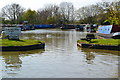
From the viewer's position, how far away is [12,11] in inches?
3770

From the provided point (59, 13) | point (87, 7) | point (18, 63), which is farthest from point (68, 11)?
point (18, 63)

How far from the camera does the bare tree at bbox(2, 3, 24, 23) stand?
94.9 metres

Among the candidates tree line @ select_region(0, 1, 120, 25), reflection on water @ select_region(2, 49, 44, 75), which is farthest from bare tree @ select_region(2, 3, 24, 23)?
reflection on water @ select_region(2, 49, 44, 75)

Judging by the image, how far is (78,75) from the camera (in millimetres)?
11359

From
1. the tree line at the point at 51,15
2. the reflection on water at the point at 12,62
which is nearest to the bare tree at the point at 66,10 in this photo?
the tree line at the point at 51,15

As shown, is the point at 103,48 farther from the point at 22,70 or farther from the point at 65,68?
the point at 22,70

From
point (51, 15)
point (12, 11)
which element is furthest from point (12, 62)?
point (51, 15)

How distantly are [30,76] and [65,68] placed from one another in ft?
8.61

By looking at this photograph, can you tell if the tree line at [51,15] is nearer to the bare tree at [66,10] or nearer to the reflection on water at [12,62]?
the bare tree at [66,10]

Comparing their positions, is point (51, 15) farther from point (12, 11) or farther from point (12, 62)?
point (12, 62)

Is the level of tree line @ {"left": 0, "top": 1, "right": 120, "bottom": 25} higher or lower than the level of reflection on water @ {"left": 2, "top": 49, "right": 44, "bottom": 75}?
higher

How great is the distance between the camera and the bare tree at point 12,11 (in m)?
94.9

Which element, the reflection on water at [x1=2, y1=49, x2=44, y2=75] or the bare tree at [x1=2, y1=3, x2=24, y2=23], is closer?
the reflection on water at [x1=2, y1=49, x2=44, y2=75]

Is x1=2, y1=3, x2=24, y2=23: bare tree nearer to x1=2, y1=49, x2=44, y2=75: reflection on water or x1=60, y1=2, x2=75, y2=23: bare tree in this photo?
x1=60, y1=2, x2=75, y2=23: bare tree
